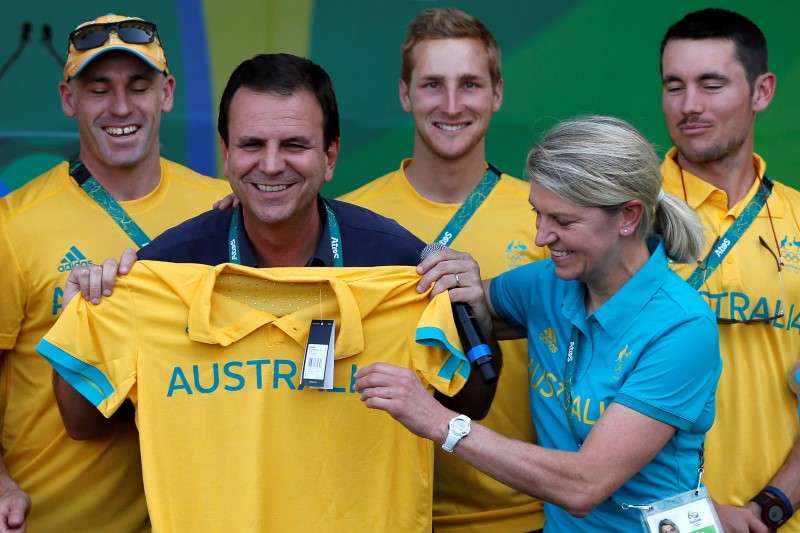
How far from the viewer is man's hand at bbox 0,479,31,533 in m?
2.98

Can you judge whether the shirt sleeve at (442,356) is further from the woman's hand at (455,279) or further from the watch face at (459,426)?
the watch face at (459,426)

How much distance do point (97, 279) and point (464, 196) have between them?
1.26 metres

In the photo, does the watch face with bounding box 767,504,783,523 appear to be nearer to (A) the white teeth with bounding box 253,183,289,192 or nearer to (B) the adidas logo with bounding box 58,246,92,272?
(A) the white teeth with bounding box 253,183,289,192

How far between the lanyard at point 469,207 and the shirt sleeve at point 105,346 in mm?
1055

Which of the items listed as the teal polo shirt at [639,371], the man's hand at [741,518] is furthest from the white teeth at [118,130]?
the man's hand at [741,518]

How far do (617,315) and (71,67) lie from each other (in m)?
1.70

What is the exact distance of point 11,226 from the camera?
3348mm

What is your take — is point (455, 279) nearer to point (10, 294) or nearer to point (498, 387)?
point (498, 387)

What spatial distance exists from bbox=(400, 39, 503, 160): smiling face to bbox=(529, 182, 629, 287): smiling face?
89 centimetres

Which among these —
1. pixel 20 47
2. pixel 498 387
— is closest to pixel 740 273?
pixel 498 387

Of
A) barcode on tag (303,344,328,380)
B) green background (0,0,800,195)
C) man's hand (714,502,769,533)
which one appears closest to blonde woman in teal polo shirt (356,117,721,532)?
barcode on tag (303,344,328,380)

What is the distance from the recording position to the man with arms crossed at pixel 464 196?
349 centimetres

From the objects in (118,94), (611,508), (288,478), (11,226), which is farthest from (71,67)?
(611,508)

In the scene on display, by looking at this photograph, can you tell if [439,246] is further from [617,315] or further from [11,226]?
[11,226]
